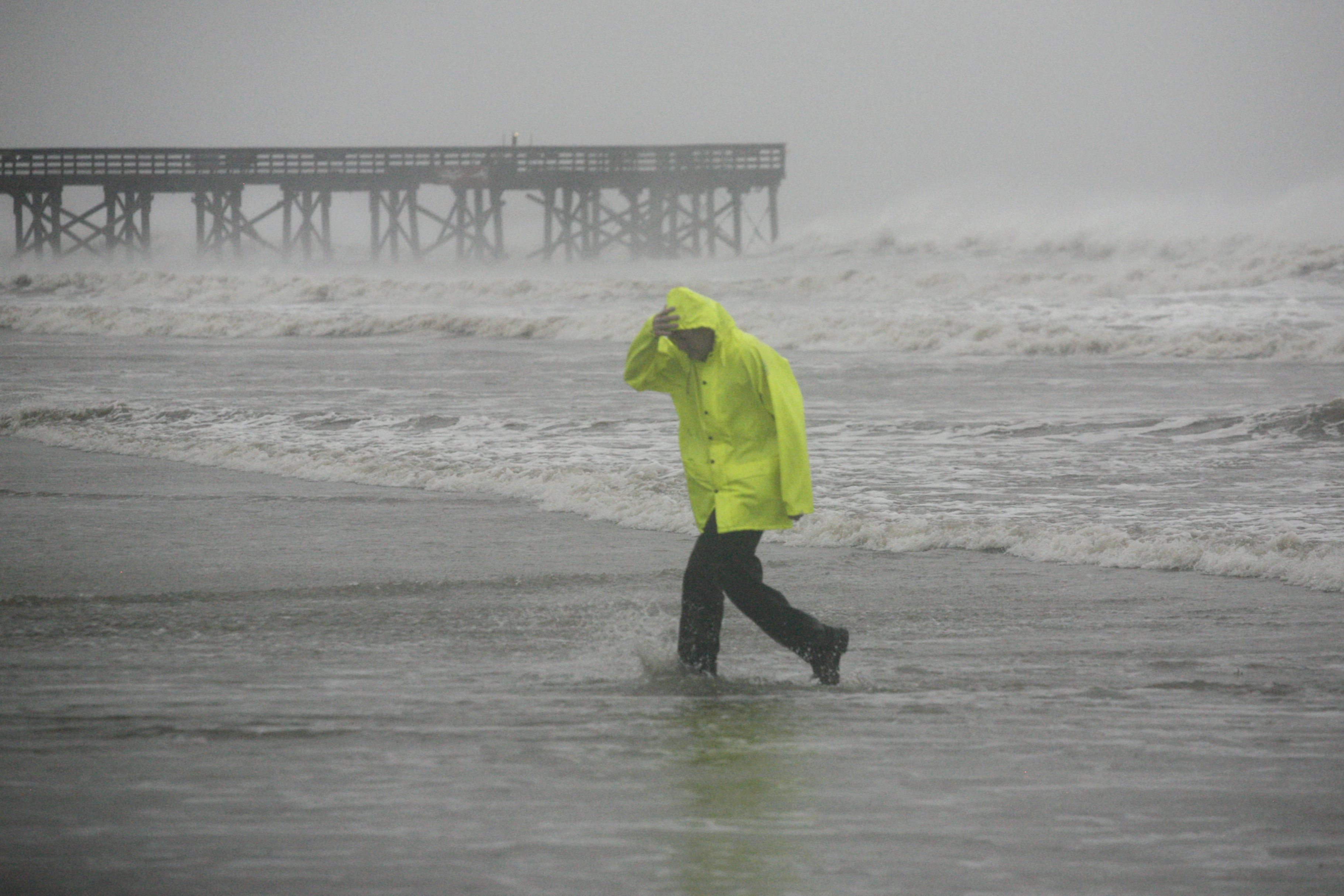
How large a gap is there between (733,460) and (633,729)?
3.05ft

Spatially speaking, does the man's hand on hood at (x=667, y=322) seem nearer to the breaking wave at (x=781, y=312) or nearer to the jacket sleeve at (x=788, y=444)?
the jacket sleeve at (x=788, y=444)

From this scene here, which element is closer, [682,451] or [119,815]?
[119,815]

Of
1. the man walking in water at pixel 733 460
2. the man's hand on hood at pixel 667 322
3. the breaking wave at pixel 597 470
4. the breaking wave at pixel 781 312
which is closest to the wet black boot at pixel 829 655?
the man walking in water at pixel 733 460

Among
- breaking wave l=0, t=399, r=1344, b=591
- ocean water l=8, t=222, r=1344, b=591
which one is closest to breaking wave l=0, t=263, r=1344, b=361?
ocean water l=8, t=222, r=1344, b=591

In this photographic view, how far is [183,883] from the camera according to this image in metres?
3.13

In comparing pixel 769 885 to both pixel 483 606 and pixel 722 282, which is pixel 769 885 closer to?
pixel 483 606

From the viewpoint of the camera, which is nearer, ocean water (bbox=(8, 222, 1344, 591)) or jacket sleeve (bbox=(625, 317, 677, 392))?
jacket sleeve (bbox=(625, 317, 677, 392))

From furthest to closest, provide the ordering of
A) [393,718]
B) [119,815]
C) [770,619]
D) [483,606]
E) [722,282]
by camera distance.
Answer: [722,282] < [483,606] < [770,619] < [393,718] < [119,815]

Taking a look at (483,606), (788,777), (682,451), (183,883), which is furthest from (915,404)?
(183,883)

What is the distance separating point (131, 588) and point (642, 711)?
9.57 ft

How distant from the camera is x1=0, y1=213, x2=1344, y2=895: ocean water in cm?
339

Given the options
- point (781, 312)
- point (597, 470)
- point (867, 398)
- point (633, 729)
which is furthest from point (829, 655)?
point (781, 312)

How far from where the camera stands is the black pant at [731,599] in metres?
4.96

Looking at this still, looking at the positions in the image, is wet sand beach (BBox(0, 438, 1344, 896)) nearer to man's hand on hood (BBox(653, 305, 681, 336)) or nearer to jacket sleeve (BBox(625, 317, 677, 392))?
jacket sleeve (BBox(625, 317, 677, 392))
